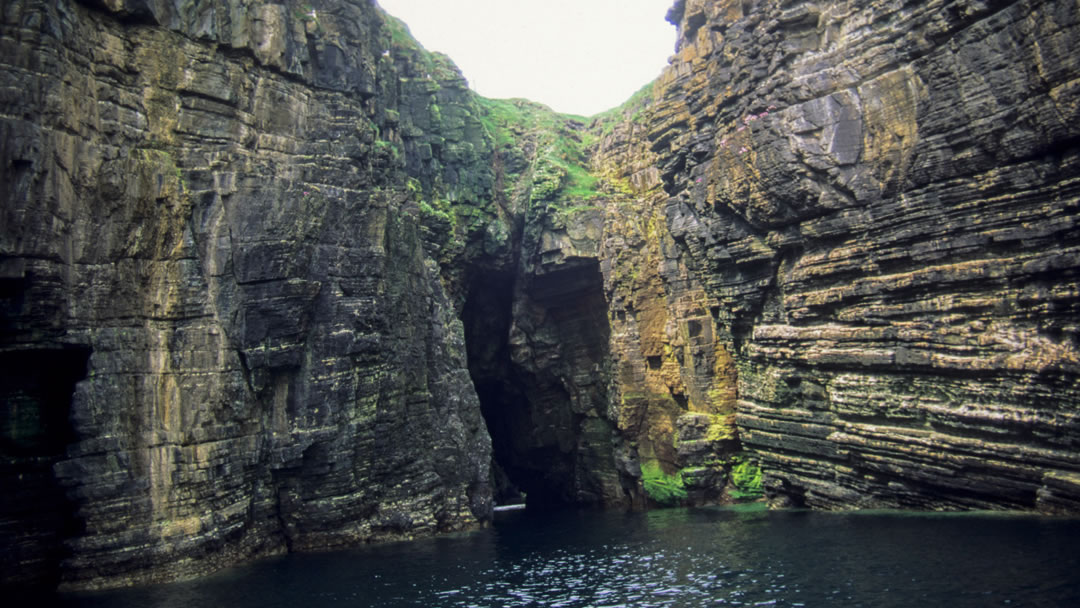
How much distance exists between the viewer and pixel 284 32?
36781mm

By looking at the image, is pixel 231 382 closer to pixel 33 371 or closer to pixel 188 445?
pixel 188 445

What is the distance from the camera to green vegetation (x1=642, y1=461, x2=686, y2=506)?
149 feet

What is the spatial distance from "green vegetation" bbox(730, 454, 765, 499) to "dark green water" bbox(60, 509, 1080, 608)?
5.61m

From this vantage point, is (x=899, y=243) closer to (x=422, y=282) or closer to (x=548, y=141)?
(x=422, y=282)

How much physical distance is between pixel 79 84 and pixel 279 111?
897 centimetres

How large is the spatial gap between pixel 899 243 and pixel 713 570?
15.4 m

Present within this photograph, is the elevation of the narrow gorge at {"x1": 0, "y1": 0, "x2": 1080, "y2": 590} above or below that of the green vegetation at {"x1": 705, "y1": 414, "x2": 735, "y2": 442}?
above

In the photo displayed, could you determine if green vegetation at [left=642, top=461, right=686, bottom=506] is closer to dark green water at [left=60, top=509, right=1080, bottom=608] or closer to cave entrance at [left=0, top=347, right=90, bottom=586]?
dark green water at [left=60, top=509, right=1080, bottom=608]

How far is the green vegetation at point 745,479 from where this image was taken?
42719 millimetres

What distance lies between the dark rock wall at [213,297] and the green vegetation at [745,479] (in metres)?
14.2

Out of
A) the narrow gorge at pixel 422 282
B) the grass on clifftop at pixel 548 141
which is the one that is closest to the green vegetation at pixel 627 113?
the grass on clifftop at pixel 548 141

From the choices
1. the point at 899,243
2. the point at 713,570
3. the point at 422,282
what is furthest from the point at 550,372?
the point at 713,570

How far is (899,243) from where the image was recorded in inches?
1228

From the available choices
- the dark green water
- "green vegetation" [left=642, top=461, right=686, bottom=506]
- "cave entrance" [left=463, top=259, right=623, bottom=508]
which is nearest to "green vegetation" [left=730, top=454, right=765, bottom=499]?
"green vegetation" [left=642, top=461, right=686, bottom=506]
